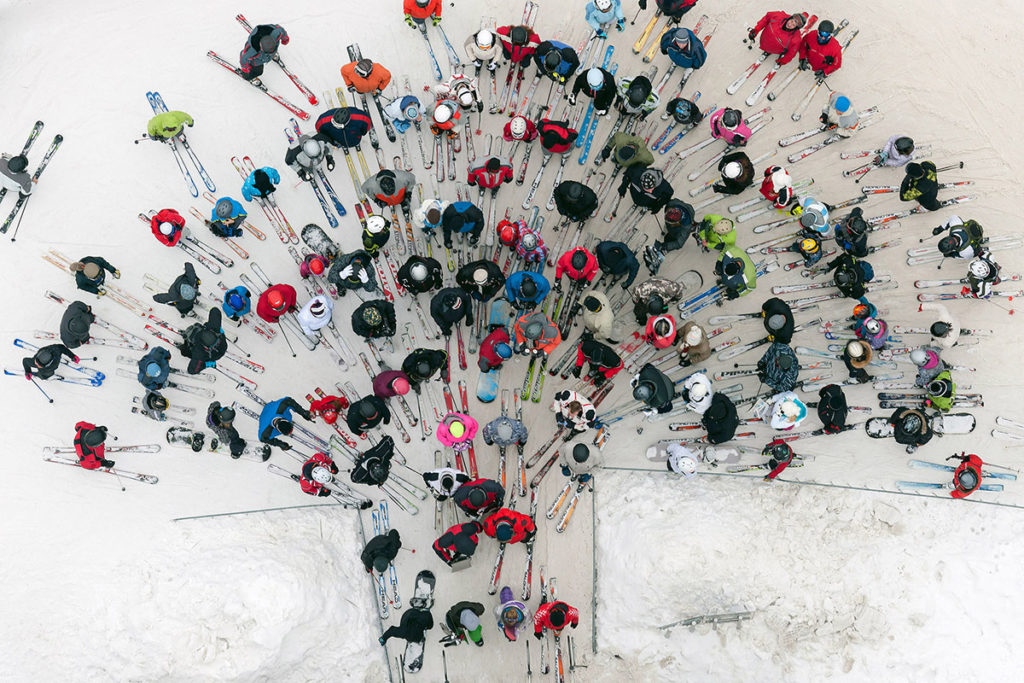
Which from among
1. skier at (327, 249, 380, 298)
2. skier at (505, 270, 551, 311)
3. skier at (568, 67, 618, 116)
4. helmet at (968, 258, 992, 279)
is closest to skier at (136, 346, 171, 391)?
skier at (327, 249, 380, 298)

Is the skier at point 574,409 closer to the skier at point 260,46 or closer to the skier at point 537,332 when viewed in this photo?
the skier at point 537,332

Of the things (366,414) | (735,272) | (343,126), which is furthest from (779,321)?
(343,126)

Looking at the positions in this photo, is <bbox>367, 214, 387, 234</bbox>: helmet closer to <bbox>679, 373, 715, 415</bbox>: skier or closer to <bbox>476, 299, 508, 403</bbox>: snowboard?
<bbox>476, 299, 508, 403</bbox>: snowboard

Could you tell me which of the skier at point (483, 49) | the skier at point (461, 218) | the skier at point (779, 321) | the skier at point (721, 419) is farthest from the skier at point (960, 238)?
the skier at point (483, 49)

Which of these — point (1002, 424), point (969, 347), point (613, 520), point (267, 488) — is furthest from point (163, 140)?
point (1002, 424)

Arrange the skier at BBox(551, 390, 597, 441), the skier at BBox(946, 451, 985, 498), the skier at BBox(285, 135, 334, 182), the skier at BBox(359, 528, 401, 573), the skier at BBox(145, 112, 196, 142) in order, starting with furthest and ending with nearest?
the skier at BBox(145, 112, 196, 142) → the skier at BBox(285, 135, 334, 182) → the skier at BBox(946, 451, 985, 498) → the skier at BBox(551, 390, 597, 441) → the skier at BBox(359, 528, 401, 573)

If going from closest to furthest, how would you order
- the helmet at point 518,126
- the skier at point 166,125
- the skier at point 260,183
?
the skier at point 260,183 → the helmet at point 518,126 → the skier at point 166,125

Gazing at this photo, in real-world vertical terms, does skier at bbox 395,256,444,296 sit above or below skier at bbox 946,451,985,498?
above

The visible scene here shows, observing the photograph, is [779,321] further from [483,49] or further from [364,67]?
[364,67]
